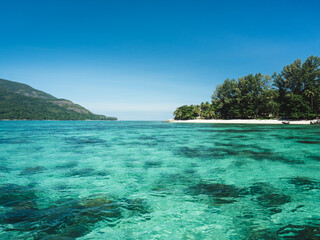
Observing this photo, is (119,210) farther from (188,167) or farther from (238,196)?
(188,167)

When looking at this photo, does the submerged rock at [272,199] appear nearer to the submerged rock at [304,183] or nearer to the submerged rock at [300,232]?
the submerged rock at [300,232]

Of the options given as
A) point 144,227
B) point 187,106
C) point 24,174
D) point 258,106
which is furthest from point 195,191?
point 187,106

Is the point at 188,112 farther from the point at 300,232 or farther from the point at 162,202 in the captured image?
the point at 300,232

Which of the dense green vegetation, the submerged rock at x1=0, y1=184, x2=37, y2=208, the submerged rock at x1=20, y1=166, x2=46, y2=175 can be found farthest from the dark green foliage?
the submerged rock at x1=0, y1=184, x2=37, y2=208

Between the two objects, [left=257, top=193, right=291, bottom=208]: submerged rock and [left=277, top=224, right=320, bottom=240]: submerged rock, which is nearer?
[left=277, top=224, right=320, bottom=240]: submerged rock

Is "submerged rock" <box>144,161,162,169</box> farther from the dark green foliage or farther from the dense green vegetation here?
the dark green foliage

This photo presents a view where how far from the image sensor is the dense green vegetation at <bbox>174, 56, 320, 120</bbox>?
75.6 meters

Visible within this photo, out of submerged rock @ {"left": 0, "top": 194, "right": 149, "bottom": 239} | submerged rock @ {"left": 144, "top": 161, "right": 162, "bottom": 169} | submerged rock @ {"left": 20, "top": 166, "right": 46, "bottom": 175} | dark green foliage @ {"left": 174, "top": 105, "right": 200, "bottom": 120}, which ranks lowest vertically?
submerged rock @ {"left": 20, "top": 166, "right": 46, "bottom": 175}

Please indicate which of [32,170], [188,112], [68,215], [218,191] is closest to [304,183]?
[218,191]

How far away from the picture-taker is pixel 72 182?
8734mm

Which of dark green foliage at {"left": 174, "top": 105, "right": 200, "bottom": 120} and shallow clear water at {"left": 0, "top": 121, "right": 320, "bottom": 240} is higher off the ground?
dark green foliage at {"left": 174, "top": 105, "right": 200, "bottom": 120}

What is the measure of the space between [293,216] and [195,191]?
10.6ft

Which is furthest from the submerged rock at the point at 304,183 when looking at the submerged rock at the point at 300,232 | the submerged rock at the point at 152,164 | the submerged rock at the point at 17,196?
the submerged rock at the point at 17,196

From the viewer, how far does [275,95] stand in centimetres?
8769
